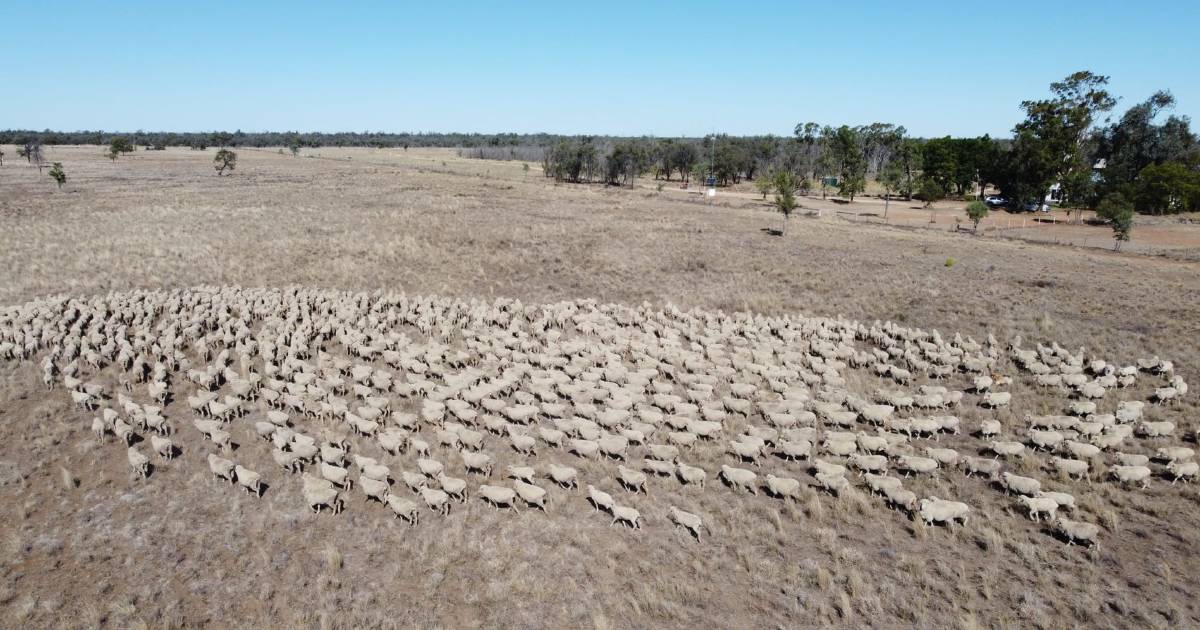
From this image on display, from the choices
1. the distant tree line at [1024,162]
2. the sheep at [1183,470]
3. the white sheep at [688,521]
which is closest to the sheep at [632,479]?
the white sheep at [688,521]

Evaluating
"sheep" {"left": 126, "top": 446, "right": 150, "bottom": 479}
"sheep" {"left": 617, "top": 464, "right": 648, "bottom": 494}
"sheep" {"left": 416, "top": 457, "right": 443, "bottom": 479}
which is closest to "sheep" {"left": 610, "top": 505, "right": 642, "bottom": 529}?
"sheep" {"left": 617, "top": 464, "right": 648, "bottom": 494}

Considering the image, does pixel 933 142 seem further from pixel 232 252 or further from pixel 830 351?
pixel 232 252

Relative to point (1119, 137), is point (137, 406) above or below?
below

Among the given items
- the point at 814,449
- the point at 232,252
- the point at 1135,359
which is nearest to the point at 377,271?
the point at 232,252

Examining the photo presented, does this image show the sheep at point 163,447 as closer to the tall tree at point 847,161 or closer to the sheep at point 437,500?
the sheep at point 437,500

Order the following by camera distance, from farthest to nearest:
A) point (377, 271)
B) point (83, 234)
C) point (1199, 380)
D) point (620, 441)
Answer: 1. point (83, 234)
2. point (377, 271)
3. point (1199, 380)
4. point (620, 441)

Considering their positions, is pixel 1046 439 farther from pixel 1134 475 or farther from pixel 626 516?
pixel 626 516
